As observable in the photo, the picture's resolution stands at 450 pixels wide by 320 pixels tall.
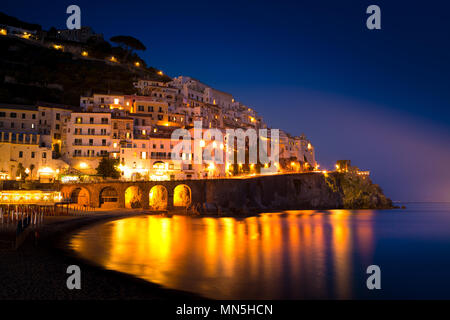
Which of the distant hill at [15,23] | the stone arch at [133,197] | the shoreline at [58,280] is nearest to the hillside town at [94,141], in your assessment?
the stone arch at [133,197]

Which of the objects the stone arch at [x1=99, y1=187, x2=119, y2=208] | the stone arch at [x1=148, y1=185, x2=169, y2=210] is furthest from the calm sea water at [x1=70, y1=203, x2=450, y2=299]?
the stone arch at [x1=148, y1=185, x2=169, y2=210]

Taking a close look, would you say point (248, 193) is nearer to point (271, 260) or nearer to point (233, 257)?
point (233, 257)

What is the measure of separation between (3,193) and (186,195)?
109 ft

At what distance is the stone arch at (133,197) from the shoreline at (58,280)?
119ft

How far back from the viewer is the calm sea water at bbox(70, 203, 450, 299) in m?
18.0

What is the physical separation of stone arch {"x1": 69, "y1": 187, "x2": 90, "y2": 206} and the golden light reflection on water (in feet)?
61.4

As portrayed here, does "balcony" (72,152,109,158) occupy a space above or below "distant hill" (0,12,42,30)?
below

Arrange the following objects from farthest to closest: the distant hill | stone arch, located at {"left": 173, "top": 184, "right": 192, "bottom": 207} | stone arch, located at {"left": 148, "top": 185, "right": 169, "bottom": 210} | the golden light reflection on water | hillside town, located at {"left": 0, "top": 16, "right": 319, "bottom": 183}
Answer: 1. the distant hill
2. stone arch, located at {"left": 173, "top": 184, "right": 192, "bottom": 207}
3. stone arch, located at {"left": 148, "top": 185, "right": 169, "bottom": 210}
4. hillside town, located at {"left": 0, "top": 16, "right": 319, "bottom": 183}
5. the golden light reflection on water

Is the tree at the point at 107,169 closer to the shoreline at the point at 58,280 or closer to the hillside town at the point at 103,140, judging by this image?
the hillside town at the point at 103,140

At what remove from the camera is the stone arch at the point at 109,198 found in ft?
193

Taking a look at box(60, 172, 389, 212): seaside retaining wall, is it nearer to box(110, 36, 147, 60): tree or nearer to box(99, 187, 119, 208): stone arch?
box(99, 187, 119, 208): stone arch
